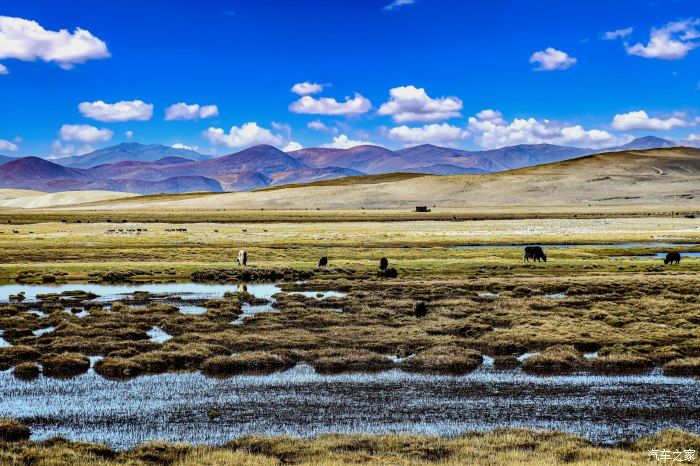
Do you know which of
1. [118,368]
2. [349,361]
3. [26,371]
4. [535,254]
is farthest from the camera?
[535,254]

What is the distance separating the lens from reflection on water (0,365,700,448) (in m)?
16.7

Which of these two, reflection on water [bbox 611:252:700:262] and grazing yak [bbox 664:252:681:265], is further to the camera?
reflection on water [bbox 611:252:700:262]

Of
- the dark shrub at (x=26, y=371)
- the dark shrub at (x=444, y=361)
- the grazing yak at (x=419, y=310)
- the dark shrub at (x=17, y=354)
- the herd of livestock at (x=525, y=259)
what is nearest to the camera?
the dark shrub at (x=26, y=371)

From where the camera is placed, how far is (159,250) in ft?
217

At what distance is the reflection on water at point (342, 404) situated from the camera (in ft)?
54.7

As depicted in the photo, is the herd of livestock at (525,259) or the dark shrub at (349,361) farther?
the herd of livestock at (525,259)

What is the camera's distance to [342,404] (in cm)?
1880

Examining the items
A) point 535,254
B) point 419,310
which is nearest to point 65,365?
point 419,310

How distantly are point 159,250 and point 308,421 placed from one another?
51728mm

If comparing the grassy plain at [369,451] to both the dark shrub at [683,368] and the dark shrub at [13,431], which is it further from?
the dark shrub at [683,368]

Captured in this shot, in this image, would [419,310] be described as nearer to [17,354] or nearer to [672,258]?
[17,354]

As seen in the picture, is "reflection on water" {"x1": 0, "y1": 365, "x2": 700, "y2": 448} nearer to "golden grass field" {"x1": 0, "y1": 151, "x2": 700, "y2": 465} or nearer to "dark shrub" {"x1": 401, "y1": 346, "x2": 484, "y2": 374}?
"dark shrub" {"x1": 401, "y1": 346, "x2": 484, "y2": 374}

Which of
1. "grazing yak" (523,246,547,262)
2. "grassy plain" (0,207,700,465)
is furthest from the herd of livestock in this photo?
"grassy plain" (0,207,700,465)

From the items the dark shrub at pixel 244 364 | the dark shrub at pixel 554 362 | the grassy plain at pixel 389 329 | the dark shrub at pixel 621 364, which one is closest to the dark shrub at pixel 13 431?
the grassy plain at pixel 389 329
